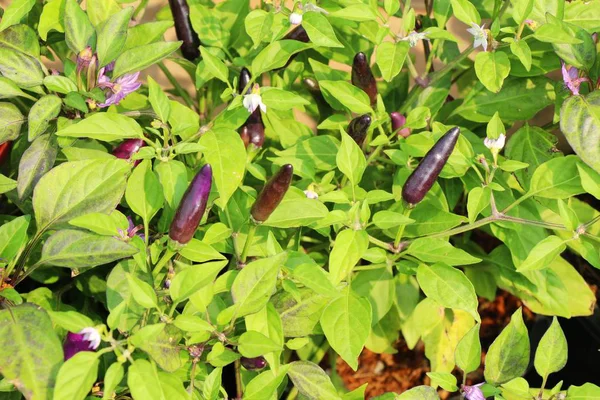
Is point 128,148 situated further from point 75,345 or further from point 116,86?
point 75,345

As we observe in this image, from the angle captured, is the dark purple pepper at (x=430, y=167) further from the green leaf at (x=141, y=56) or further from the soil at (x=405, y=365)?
the soil at (x=405, y=365)

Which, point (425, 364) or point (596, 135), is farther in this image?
point (425, 364)

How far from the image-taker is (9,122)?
3.83 ft

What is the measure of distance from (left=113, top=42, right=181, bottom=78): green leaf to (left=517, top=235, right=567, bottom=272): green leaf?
0.66m

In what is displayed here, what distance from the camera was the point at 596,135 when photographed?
3.92ft

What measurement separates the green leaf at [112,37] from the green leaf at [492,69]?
0.60 m

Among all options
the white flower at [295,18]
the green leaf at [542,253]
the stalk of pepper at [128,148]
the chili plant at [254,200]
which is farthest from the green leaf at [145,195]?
the green leaf at [542,253]

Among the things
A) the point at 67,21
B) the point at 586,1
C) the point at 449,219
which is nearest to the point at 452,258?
the point at 449,219

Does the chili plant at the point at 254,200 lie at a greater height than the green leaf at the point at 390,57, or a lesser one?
lesser

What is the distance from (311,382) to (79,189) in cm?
46

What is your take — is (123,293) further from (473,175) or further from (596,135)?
(596,135)

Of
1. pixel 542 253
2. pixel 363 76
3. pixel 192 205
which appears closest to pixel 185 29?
pixel 363 76

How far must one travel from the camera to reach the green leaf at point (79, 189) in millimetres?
1058

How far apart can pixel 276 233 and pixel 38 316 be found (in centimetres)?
47
